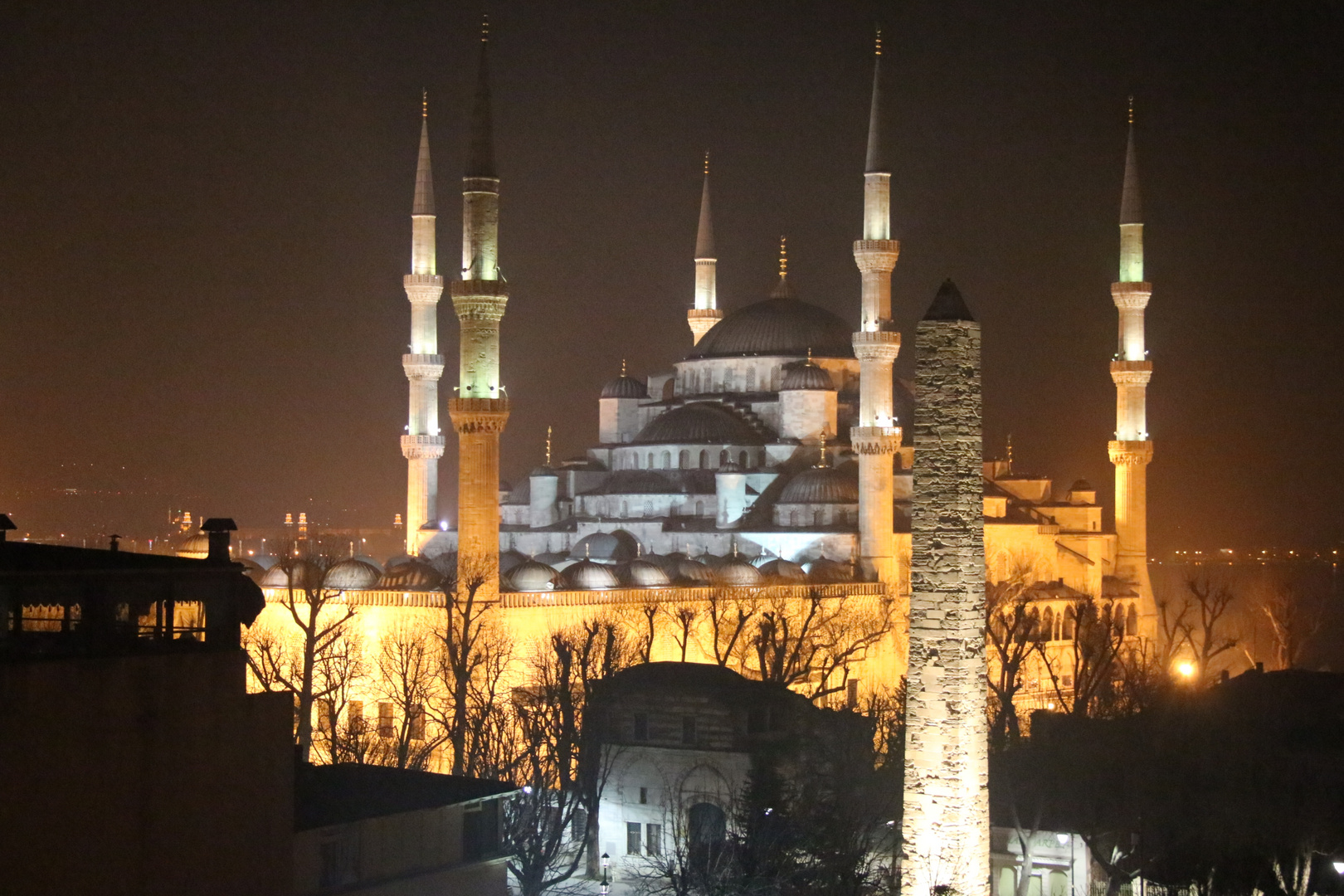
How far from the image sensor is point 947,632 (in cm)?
1895

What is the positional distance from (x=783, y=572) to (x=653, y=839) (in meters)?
15.9

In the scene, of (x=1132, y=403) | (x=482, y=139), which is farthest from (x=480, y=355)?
(x=1132, y=403)

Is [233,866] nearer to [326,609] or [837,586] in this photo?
[326,609]

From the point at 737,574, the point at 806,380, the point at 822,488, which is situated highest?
the point at 806,380

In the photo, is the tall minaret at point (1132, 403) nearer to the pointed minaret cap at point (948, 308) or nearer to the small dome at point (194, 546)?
the small dome at point (194, 546)

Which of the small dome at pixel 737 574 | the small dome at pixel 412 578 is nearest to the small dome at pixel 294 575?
the small dome at pixel 412 578

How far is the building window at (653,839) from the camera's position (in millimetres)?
28500

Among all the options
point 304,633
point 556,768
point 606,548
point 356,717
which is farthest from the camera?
point 606,548

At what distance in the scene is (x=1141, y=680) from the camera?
37.6 metres

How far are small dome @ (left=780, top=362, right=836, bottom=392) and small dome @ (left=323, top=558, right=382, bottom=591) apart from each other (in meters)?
12.9

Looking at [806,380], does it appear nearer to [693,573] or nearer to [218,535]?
[693,573]

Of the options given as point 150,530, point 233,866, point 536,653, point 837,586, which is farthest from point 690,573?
point 150,530

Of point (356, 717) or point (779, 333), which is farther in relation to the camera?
point (779, 333)

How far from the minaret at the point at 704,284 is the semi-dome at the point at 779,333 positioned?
72.4 inches
